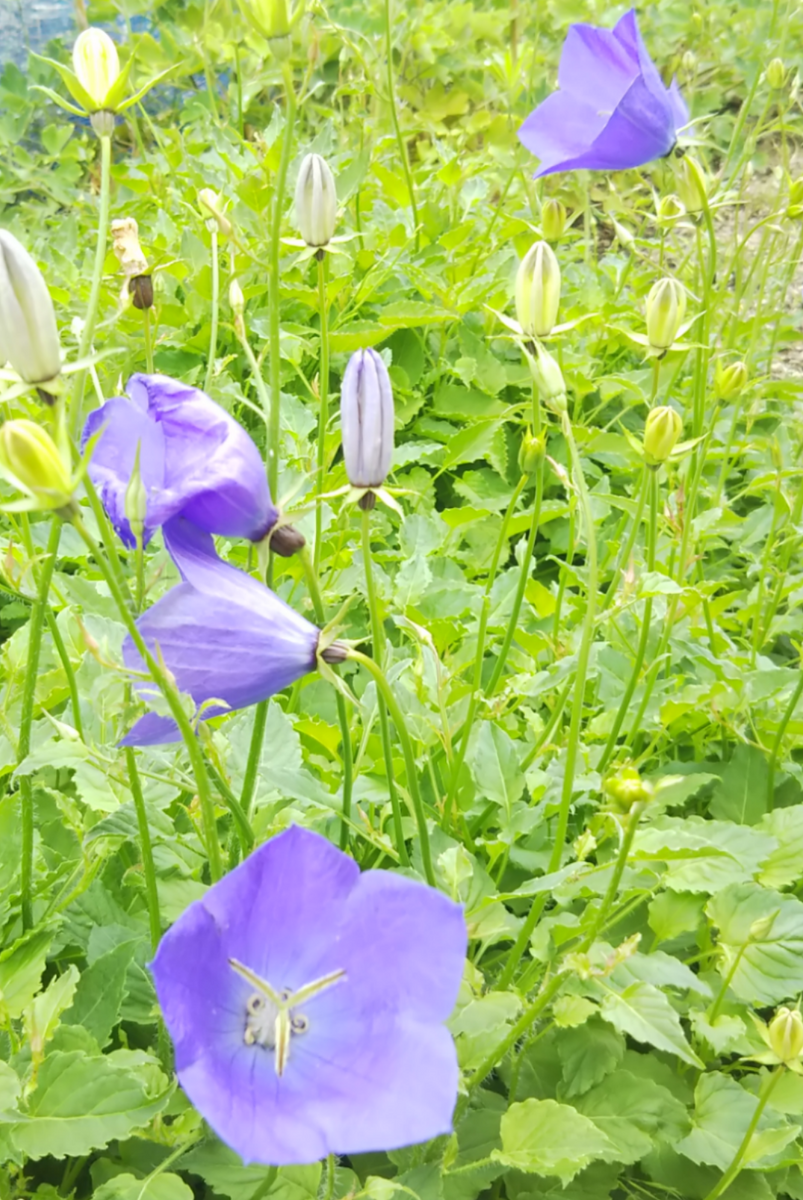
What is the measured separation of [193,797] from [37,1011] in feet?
1.12

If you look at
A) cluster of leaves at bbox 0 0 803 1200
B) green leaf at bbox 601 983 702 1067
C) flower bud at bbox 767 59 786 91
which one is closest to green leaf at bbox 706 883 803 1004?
cluster of leaves at bbox 0 0 803 1200

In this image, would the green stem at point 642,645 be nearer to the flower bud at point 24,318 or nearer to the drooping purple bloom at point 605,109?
the drooping purple bloom at point 605,109

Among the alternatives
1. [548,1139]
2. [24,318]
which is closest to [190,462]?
[24,318]

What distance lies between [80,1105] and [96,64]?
0.89m

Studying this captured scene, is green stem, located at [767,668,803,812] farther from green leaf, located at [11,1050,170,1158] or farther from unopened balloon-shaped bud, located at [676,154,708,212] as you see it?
green leaf, located at [11,1050,170,1158]

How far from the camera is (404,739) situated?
2.60 feet

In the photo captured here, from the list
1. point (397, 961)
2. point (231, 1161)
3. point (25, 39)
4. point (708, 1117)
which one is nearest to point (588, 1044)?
point (708, 1117)

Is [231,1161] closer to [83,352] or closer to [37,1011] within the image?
[37,1011]

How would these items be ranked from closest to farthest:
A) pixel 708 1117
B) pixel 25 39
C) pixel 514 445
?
pixel 708 1117 → pixel 514 445 → pixel 25 39

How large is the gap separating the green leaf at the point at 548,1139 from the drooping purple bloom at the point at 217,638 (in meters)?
0.46

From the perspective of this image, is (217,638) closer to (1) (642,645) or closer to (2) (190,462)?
(2) (190,462)

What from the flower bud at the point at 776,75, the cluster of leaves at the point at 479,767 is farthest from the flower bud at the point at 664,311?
the flower bud at the point at 776,75

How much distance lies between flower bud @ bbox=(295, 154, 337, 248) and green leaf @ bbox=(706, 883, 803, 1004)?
0.84 m

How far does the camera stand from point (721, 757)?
1491mm
